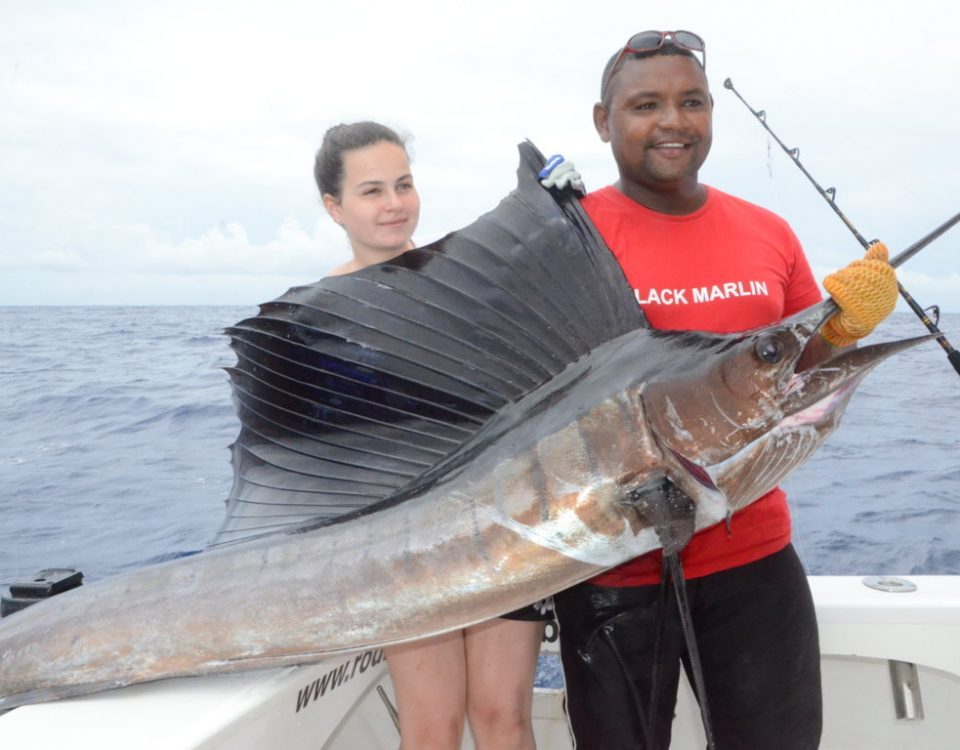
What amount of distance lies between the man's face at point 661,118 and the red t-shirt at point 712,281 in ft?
0.32

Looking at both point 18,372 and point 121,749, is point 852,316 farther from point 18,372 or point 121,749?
point 18,372

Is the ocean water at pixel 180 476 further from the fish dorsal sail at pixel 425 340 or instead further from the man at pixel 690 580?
the man at pixel 690 580

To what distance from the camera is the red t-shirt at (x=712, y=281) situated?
1.68m

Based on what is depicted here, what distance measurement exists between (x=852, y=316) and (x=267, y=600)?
1091 millimetres

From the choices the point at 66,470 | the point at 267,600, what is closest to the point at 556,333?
the point at 267,600

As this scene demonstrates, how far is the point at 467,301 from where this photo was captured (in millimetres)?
1638

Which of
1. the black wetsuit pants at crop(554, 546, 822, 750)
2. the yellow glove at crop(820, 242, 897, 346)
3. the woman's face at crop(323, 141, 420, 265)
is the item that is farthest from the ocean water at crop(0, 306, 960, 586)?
the yellow glove at crop(820, 242, 897, 346)

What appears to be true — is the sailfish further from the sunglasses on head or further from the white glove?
the sunglasses on head

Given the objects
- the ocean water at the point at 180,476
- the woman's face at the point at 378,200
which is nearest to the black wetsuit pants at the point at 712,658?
the woman's face at the point at 378,200

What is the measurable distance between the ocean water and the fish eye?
4.19 ft

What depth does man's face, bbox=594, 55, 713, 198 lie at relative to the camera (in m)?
1.71

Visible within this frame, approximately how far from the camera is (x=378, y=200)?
2084mm

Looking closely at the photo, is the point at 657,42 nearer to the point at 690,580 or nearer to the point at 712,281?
Answer: the point at 712,281

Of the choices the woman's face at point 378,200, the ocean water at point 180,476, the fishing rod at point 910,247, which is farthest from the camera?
the ocean water at point 180,476
